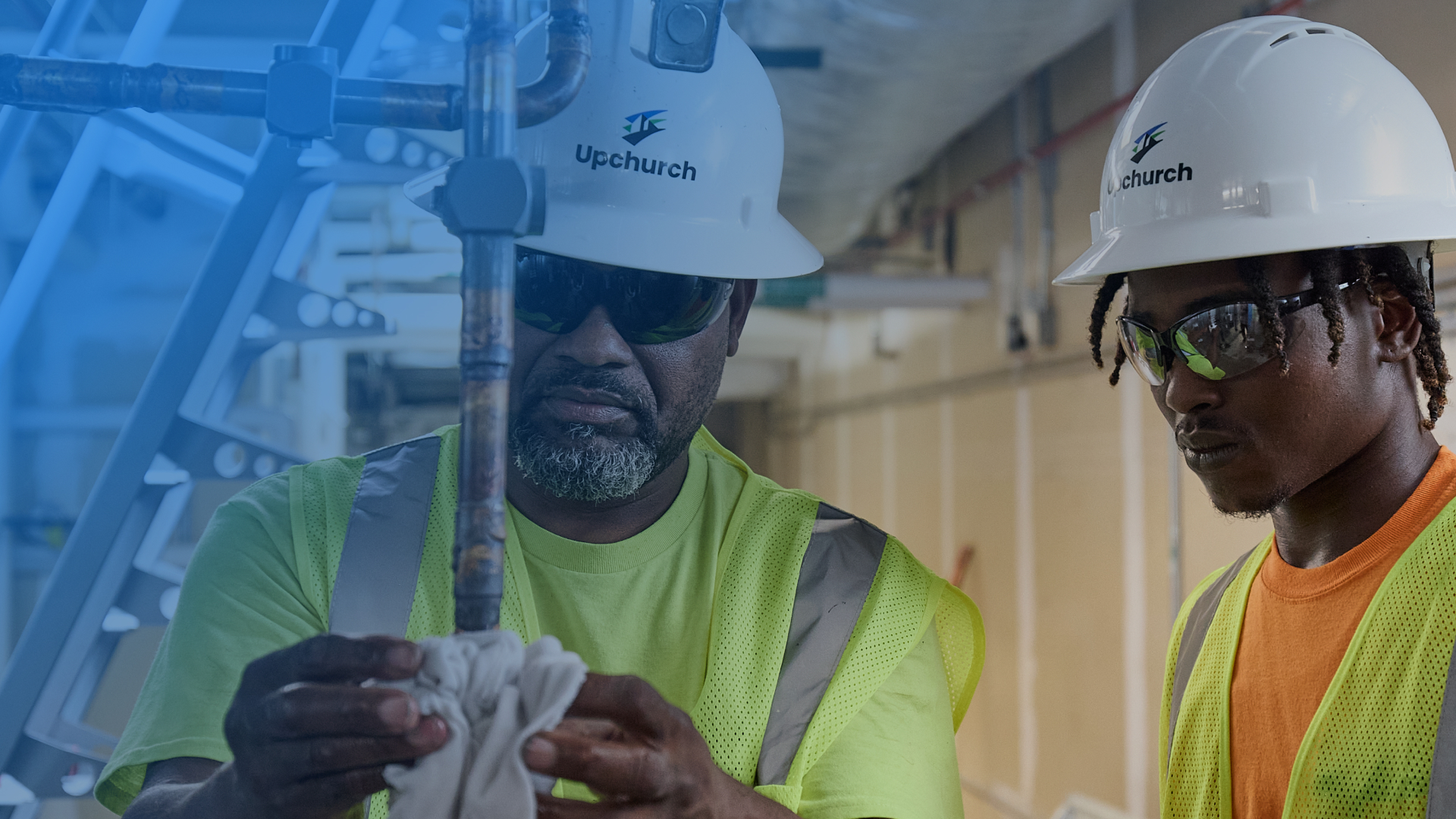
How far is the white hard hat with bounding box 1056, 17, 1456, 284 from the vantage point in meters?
1.29

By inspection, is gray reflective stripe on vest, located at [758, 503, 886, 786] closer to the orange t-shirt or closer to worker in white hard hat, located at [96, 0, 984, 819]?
worker in white hard hat, located at [96, 0, 984, 819]

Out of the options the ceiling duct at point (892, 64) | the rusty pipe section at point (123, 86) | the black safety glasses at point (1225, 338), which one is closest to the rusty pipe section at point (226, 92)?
the rusty pipe section at point (123, 86)

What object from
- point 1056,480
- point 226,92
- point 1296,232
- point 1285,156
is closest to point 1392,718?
point 1296,232

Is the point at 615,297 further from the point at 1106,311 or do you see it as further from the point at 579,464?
the point at 1106,311

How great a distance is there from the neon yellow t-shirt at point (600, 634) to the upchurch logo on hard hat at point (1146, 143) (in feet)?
2.19

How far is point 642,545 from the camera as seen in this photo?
1.22m

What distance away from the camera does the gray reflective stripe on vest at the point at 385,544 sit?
1005 millimetres

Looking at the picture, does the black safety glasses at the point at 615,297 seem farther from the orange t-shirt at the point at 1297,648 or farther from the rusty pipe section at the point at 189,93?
the orange t-shirt at the point at 1297,648

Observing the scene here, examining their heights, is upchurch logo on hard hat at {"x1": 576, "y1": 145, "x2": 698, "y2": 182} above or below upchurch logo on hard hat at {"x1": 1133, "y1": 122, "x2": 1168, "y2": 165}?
below

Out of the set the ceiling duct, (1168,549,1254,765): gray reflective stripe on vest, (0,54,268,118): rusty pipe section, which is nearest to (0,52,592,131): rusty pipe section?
(0,54,268,118): rusty pipe section

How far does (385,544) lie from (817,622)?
442 millimetres

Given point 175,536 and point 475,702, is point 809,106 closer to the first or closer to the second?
point 175,536

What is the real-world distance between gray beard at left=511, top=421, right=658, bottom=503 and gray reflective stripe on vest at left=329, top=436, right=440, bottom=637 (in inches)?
3.7

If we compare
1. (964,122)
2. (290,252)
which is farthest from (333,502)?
(964,122)
